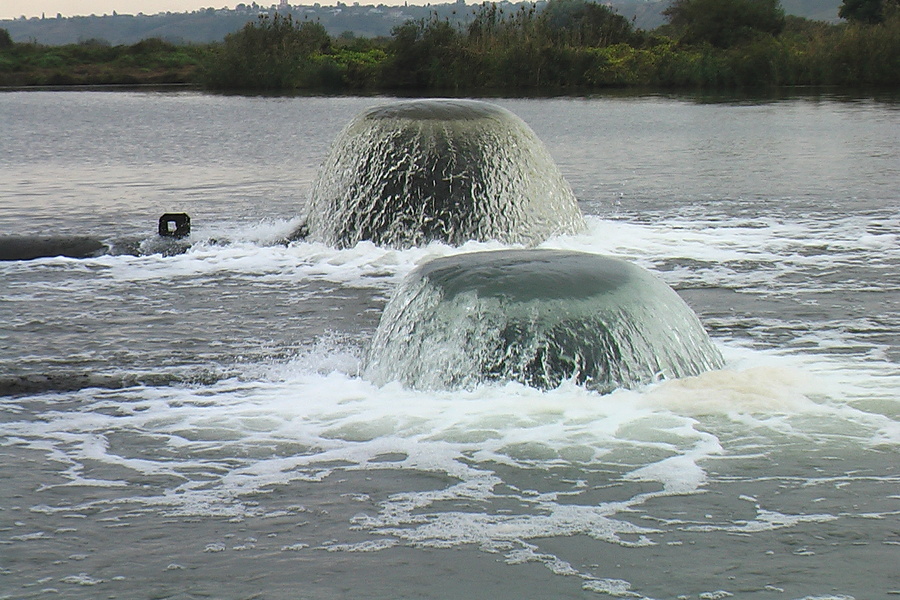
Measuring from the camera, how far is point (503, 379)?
26.3 feet

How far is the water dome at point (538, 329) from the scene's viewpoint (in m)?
8.02

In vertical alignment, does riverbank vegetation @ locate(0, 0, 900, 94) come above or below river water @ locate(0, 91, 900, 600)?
above

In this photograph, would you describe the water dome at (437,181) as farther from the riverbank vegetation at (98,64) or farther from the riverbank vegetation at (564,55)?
the riverbank vegetation at (98,64)

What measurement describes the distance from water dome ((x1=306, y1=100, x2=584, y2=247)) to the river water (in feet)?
1.01

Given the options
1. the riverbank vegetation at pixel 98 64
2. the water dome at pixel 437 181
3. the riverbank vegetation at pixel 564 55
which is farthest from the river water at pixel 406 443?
the riverbank vegetation at pixel 98 64

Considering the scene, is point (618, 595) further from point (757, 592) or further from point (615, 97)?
point (615, 97)

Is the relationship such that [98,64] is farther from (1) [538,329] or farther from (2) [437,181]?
(1) [538,329]

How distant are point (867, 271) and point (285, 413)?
22.9 feet

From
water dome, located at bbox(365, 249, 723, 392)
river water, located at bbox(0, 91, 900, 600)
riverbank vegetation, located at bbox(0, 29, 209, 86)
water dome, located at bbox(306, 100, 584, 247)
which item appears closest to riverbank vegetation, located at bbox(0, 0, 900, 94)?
riverbank vegetation, located at bbox(0, 29, 209, 86)

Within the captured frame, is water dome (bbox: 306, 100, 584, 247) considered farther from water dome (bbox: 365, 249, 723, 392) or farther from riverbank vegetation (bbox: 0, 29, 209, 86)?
riverbank vegetation (bbox: 0, 29, 209, 86)

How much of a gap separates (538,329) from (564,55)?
174 feet

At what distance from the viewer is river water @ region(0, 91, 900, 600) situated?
5.80 metres

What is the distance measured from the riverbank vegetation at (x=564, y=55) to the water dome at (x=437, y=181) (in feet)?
134

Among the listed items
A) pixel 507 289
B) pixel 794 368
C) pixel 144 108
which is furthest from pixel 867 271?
pixel 144 108
